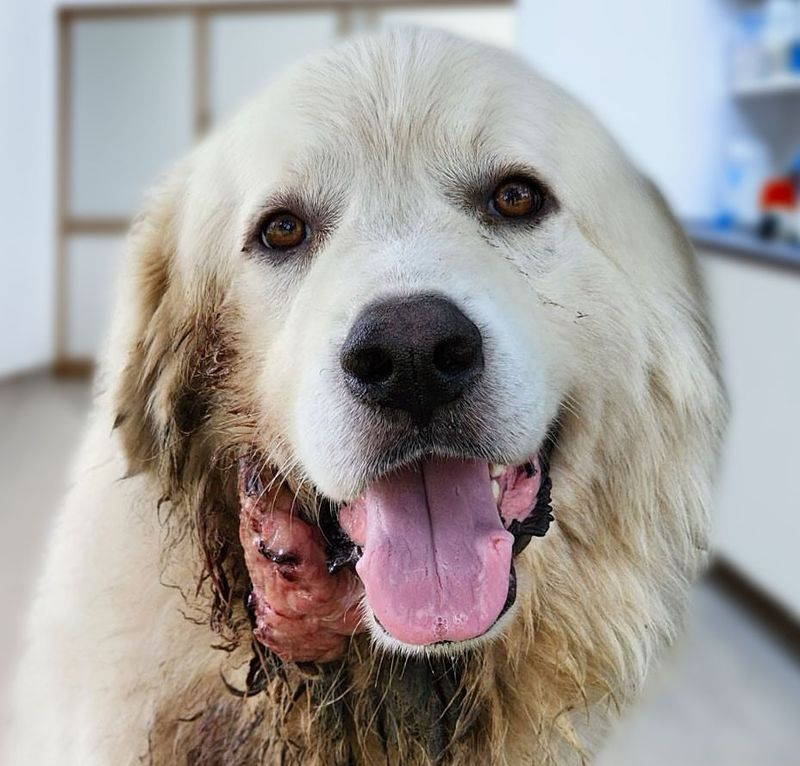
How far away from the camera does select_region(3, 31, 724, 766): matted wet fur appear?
0.98 meters

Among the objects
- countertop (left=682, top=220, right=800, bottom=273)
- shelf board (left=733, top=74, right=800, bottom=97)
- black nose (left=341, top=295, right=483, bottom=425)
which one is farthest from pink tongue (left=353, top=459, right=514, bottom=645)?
shelf board (left=733, top=74, right=800, bottom=97)

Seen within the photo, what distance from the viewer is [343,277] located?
924mm

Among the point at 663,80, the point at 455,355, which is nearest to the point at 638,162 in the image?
the point at 455,355

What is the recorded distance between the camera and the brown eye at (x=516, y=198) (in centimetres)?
101

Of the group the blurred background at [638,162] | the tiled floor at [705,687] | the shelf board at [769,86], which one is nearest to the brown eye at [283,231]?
the blurred background at [638,162]

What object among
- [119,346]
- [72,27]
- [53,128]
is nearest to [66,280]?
[53,128]

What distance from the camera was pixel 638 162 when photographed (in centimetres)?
121

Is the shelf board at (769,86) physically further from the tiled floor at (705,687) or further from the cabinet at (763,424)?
the tiled floor at (705,687)

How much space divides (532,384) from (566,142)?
297mm

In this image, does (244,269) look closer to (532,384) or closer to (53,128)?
(532,384)

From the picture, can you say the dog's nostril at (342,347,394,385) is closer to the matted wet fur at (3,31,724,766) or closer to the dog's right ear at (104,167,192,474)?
the matted wet fur at (3,31,724,766)

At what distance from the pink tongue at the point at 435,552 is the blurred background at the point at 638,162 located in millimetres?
468

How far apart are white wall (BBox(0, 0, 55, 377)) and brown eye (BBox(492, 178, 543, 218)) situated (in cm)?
525

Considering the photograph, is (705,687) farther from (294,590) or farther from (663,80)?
(663,80)
